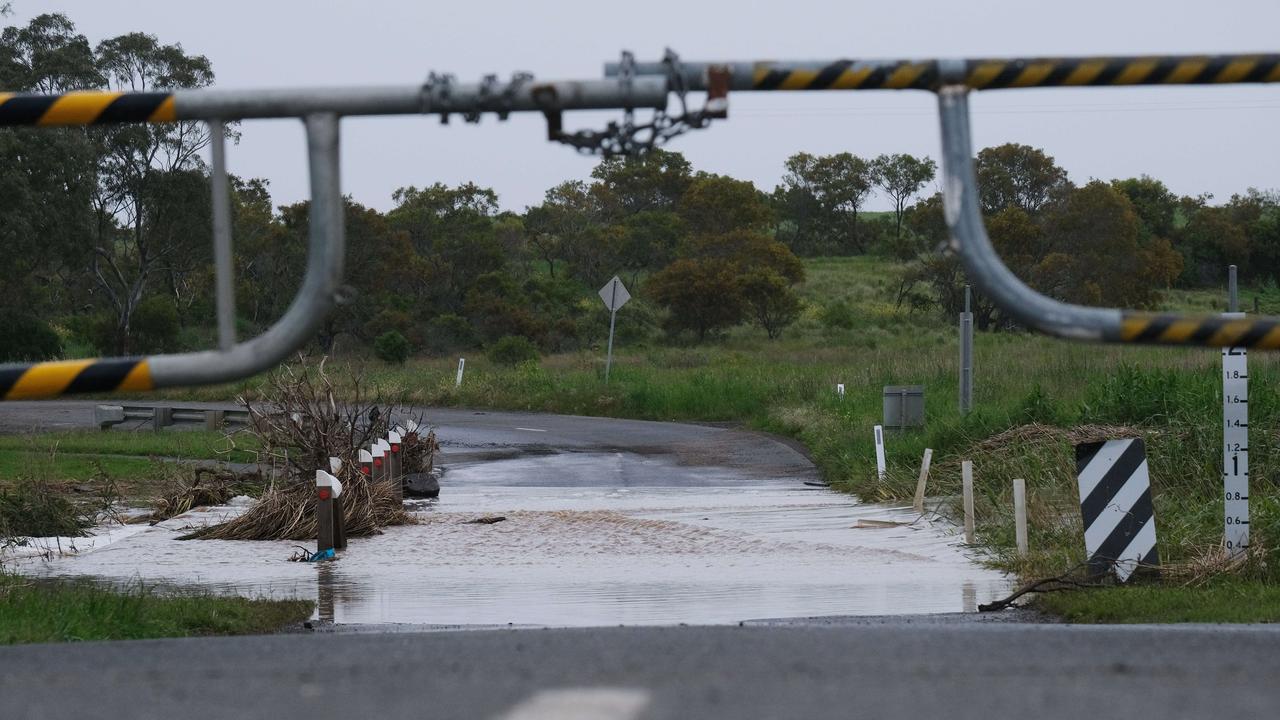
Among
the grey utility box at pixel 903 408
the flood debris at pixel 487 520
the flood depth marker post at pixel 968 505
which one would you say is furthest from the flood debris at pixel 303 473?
the grey utility box at pixel 903 408

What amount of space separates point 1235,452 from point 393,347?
151ft

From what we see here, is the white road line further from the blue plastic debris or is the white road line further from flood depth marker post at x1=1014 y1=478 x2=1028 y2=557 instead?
the blue plastic debris

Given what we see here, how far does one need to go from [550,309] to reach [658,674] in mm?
57597

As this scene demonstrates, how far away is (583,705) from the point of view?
188 inches

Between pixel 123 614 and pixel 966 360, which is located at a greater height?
pixel 966 360

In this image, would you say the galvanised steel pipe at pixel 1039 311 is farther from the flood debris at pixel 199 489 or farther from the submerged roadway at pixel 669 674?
the flood debris at pixel 199 489

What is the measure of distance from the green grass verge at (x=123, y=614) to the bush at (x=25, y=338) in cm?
3432

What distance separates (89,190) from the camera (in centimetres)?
3916

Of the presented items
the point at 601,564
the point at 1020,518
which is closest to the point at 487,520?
the point at 601,564

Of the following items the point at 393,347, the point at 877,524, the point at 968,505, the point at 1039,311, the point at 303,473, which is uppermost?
the point at 1039,311

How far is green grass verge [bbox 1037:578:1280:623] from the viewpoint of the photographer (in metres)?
8.35

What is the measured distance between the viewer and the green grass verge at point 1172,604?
329 inches

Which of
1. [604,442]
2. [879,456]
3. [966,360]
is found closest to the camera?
[879,456]

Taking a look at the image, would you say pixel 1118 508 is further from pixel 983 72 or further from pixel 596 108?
pixel 596 108
